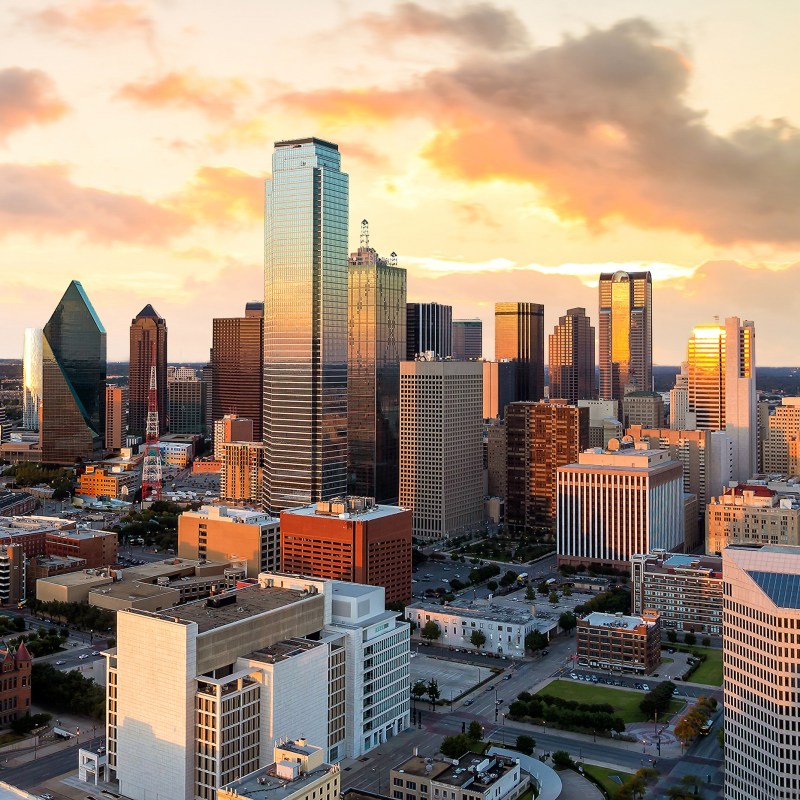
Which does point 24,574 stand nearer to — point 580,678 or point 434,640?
point 434,640

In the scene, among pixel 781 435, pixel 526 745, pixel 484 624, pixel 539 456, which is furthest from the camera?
pixel 781 435

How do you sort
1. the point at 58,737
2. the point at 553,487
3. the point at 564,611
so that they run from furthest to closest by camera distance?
the point at 553,487 → the point at 564,611 → the point at 58,737

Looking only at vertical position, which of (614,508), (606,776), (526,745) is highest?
(614,508)

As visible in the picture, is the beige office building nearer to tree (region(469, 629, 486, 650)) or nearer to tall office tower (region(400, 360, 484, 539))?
tree (region(469, 629, 486, 650))

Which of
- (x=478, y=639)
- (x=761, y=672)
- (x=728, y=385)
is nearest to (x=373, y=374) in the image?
(x=728, y=385)

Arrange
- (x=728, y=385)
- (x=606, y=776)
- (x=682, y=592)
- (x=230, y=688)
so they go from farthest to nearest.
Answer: (x=728, y=385) → (x=682, y=592) → (x=606, y=776) → (x=230, y=688)

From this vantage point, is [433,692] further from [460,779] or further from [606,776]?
[460,779]

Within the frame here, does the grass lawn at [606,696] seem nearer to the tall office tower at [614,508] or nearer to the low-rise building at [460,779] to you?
the low-rise building at [460,779]

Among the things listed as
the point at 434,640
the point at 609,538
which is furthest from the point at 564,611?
the point at 609,538
